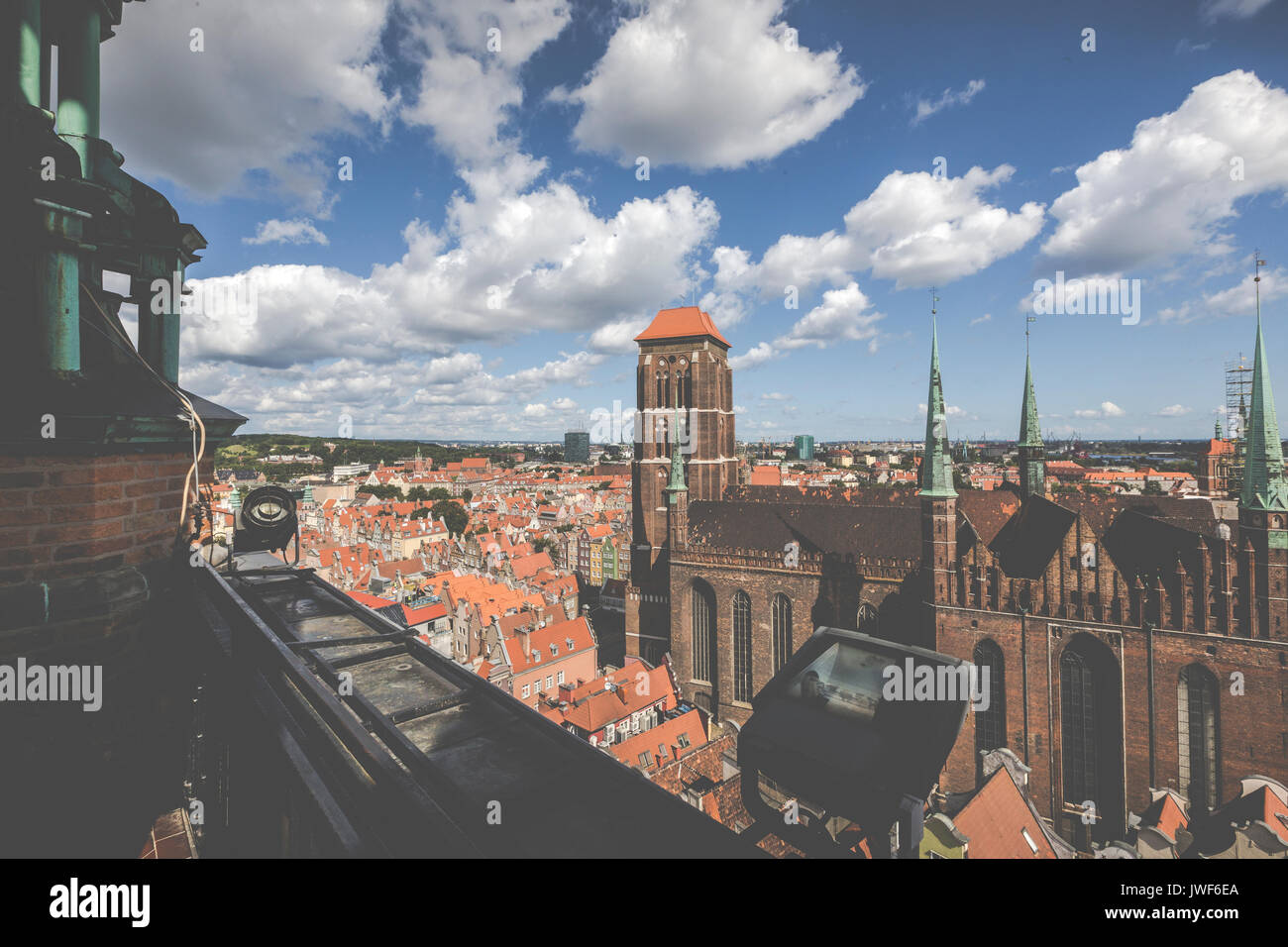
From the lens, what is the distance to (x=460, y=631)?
3925 centimetres

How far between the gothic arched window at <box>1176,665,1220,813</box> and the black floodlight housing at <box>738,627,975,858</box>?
80.0ft

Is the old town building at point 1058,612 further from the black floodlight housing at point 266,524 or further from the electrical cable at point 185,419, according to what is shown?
the electrical cable at point 185,419

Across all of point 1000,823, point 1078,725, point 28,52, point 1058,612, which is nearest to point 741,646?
point 1078,725

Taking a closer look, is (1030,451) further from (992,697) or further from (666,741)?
(666,741)

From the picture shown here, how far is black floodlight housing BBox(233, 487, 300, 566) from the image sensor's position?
807 cm

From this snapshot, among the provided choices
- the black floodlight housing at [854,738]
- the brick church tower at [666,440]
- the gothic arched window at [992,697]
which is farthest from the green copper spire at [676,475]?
the black floodlight housing at [854,738]

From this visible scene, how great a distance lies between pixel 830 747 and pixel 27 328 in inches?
184

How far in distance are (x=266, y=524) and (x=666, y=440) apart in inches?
1225

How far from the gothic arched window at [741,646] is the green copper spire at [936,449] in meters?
12.0

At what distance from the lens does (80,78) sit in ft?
12.8

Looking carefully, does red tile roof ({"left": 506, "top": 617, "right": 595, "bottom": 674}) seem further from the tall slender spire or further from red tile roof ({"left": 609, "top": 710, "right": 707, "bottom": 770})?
the tall slender spire

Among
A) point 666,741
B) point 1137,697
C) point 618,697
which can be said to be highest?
point 1137,697

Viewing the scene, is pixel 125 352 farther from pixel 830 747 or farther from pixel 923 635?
pixel 923 635

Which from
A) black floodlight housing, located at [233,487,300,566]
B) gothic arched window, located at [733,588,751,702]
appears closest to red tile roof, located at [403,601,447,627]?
gothic arched window, located at [733,588,751,702]
